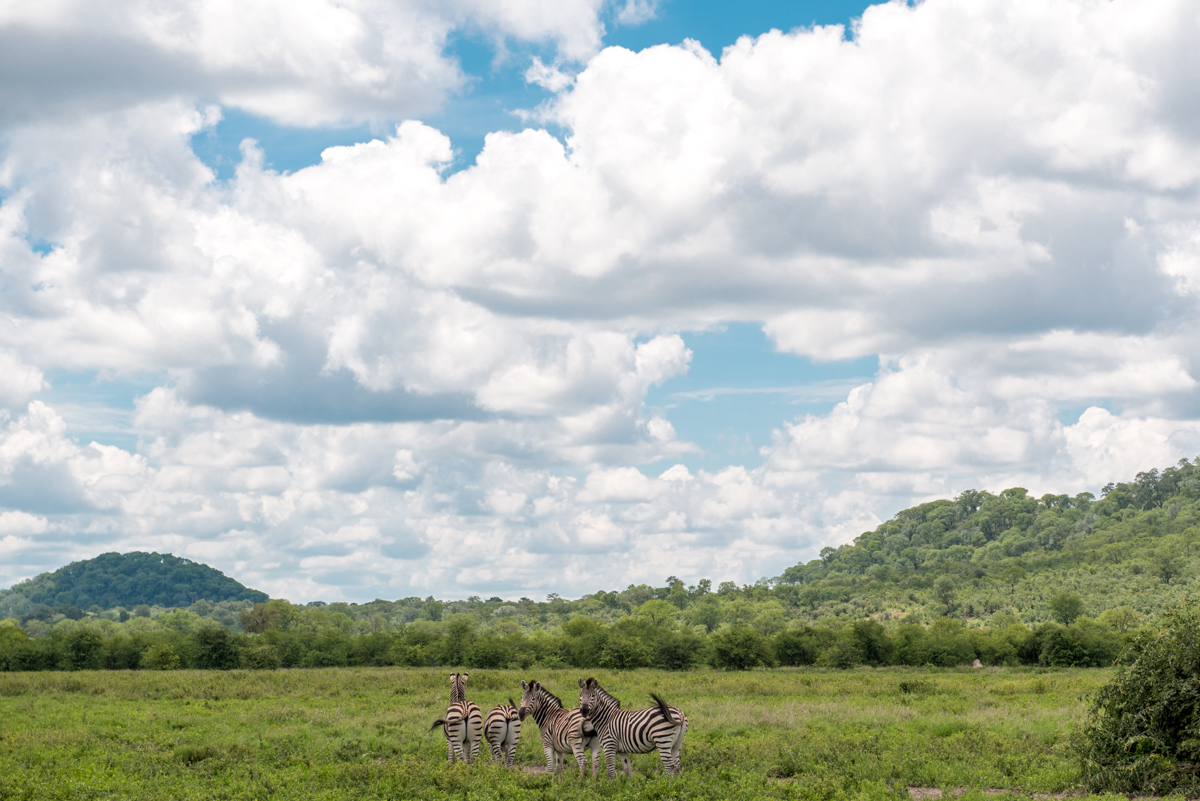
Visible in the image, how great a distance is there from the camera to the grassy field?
64.7ft

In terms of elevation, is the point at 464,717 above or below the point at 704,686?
above

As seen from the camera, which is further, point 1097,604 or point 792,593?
point 792,593

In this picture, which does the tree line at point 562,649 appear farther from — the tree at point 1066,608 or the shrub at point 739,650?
the tree at point 1066,608

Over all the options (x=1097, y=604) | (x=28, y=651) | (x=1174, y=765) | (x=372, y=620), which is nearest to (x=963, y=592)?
(x=1097, y=604)

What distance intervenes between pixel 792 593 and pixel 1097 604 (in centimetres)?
7204

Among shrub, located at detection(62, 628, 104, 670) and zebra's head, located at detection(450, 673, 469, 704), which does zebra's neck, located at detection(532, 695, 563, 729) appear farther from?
shrub, located at detection(62, 628, 104, 670)

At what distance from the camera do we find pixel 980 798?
17.5 meters

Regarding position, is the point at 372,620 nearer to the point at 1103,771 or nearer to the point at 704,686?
the point at 704,686

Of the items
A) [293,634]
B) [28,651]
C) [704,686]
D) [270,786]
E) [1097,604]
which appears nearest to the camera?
[270,786]

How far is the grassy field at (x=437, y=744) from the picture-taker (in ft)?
64.7

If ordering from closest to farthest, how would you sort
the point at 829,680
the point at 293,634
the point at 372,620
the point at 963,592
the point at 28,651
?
1. the point at 829,680
2. the point at 28,651
3. the point at 293,634
4. the point at 963,592
5. the point at 372,620

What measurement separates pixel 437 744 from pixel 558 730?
651 cm

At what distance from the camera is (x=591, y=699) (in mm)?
Answer: 21609

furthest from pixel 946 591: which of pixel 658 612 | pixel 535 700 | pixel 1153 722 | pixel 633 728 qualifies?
pixel 633 728
